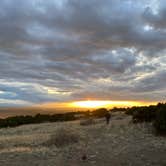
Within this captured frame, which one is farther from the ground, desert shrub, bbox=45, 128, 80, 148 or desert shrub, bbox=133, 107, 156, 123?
desert shrub, bbox=133, 107, 156, 123

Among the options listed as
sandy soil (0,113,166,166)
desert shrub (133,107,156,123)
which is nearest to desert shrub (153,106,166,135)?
sandy soil (0,113,166,166)

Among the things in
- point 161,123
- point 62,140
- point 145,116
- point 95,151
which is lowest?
point 95,151

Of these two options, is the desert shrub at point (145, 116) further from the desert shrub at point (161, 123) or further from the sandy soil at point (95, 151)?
the sandy soil at point (95, 151)

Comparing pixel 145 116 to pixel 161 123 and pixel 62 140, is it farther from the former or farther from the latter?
pixel 62 140

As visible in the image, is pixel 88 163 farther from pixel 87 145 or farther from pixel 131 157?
pixel 87 145

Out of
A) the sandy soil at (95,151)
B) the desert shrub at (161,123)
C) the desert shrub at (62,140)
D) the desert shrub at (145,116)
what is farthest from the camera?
the desert shrub at (145,116)

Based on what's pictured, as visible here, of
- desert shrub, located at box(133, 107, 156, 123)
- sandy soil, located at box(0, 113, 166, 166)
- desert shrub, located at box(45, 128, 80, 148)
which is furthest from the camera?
desert shrub, located at box(133, 107, 156, 123)

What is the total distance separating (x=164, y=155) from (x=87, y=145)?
309cm

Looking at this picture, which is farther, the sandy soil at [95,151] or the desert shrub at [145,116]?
the desert shrub at [145,116]

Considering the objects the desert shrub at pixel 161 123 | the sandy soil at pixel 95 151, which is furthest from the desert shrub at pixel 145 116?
the sandy soil at pixel 95 151

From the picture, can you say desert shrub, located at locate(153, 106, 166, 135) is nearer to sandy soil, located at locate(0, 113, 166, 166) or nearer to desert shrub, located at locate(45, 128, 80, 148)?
sandy soil, located at locate(0, 113, 166, 166)

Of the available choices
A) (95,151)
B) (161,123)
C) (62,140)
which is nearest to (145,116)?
(161,123)

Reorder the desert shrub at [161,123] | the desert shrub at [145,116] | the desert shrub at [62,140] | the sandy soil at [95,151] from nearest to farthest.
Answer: the sandy soil at [95,151] → the desert shrub at [62,140] → the desert shrub at [161,123] → the desert shrub at [145,116]

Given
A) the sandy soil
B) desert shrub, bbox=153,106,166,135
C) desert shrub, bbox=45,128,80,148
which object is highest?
desert shrub, bbox=153,106,166,135
